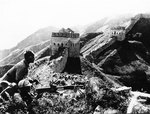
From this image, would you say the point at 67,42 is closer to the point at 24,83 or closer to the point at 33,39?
the point at 24,83

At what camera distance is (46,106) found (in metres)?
12.6

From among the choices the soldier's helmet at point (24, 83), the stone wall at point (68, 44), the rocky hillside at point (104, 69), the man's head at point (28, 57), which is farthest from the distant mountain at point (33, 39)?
the soldier's helmet at point (24, 83)

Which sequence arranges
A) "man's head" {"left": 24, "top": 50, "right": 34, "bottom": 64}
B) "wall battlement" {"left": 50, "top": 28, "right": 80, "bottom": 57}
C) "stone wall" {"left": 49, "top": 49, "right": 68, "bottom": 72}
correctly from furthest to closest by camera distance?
"wall battlement" {"left": 50, "top": 28, "right": 80, "bottom": 57}, "stone wall" {"left": 49, "top": 49, "right": 68, "bottom": 72}, "man's head" {"left": 24, "top": 50, "right": 34, "bottom": 64}

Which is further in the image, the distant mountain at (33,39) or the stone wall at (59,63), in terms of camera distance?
the distant mountain at (33,39)

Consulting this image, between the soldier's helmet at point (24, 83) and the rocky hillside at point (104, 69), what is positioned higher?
the soldier's helmet at point (24, 83)

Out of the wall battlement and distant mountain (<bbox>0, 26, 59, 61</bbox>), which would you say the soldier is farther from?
distant mountain (<bbox>0, 26, 59, 61</bbox>)

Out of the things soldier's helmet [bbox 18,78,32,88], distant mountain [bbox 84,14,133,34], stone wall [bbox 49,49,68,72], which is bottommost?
distant mountain [bbox 84,14,133,34]

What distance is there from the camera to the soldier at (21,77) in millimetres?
9664

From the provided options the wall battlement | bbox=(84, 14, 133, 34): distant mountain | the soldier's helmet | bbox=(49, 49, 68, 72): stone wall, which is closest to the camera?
the soldier's helmet

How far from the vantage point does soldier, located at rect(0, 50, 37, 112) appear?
9.66 meters

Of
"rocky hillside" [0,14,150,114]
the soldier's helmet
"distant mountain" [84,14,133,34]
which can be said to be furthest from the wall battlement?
"distant mountain" [84,14,133,34]

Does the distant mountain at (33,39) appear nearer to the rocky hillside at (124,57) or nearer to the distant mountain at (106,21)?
the distant mountain at (106,21)

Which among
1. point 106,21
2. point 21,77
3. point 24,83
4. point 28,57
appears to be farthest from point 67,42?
point 106,21

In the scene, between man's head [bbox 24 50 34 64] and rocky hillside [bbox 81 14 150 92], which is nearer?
man's head [bbox 24 50 34 64]
